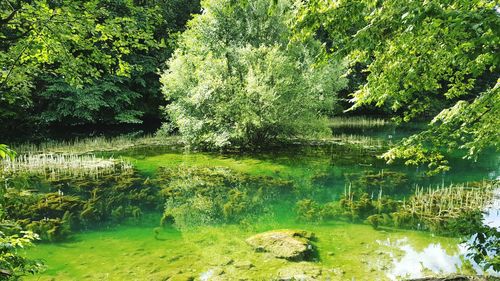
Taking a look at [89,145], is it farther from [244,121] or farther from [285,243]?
[285,243]

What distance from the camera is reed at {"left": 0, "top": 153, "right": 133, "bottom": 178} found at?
52.5 feet

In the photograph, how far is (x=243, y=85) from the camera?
21.4 metres

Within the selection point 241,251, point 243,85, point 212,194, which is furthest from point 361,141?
point 241,251

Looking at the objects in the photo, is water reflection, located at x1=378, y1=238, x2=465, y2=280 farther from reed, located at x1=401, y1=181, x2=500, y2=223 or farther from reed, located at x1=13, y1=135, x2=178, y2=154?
reed, located at x1=13, y1=135, x2=178, y2=154

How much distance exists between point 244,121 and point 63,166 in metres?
9.20

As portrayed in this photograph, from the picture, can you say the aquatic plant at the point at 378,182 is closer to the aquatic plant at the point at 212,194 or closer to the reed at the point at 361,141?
the aquatic plant at the point at 212,194

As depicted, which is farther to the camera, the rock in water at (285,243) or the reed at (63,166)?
the reed at (63,166)

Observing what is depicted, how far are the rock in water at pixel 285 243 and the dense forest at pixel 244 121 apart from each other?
0.58 ft

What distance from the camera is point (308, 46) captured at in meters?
25.4

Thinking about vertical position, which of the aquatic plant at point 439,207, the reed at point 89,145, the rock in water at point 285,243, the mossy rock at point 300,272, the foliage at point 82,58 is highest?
the foliage at point 82,58

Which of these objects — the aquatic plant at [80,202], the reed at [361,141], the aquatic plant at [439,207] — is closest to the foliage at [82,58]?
the aquatic plant at [80,202]

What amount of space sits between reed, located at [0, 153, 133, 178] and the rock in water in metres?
9.61

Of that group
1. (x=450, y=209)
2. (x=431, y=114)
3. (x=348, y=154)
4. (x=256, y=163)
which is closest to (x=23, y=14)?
(x=450, y=209)

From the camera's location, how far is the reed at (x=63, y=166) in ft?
52.5
